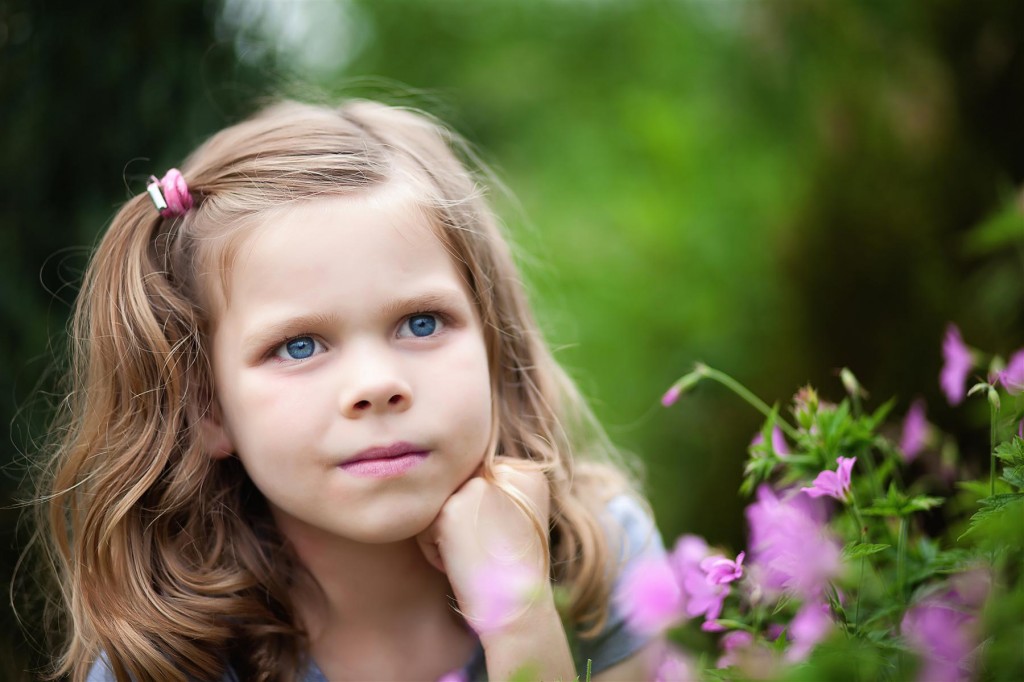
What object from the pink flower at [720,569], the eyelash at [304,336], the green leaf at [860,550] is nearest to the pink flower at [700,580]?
the pink flower at [720,569]

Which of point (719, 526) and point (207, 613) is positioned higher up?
point (207, 613)

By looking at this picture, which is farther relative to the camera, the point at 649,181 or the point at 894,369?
the point at 649,181

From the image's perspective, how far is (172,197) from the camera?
1809mm

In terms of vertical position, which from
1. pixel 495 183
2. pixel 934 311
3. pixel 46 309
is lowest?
pixel 46 309

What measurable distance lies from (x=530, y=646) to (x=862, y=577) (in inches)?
23.4

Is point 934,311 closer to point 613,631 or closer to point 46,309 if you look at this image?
point 613,631

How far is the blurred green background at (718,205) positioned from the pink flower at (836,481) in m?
0.48

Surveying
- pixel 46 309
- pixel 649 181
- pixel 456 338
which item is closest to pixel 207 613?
pixel 456 338

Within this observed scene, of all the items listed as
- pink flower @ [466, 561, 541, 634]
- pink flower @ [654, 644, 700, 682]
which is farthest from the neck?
pink flower @ [654, 644, 700, 682]

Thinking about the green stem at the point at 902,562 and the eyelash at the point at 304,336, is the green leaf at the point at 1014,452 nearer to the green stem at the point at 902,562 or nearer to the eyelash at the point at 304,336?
the green stem at the point at 902,562

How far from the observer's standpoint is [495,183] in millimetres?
2234

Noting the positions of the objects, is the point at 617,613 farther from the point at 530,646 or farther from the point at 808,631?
the point at 808,631

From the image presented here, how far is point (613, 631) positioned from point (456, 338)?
29.5 inches

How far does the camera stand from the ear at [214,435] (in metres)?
1.79
